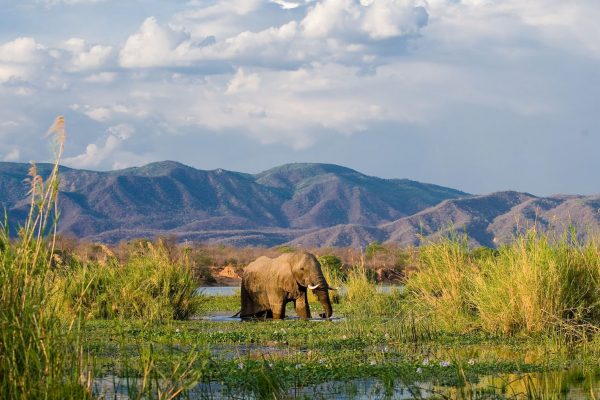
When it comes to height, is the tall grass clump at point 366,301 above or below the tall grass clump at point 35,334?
below

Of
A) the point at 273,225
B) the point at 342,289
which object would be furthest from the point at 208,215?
the point at 342,289

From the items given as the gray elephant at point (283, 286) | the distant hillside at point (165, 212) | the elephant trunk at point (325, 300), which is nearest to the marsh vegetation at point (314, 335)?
the elephant trunk at point (325, 300)

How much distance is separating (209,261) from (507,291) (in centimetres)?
3751

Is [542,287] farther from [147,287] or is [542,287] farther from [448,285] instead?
[147,287]

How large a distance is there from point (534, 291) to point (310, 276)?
23.4ft

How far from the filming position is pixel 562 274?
14.8m

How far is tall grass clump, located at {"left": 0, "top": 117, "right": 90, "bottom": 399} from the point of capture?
257 inches

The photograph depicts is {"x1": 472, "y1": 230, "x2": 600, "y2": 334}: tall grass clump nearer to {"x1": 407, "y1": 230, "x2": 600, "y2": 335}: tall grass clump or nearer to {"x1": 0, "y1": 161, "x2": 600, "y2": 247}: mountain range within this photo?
{"x1": 407, "y1": 230, "x2": 600, "y2": 335}: tall grass clump

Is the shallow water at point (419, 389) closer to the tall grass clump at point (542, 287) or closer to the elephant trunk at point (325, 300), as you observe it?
the tall grass clump at point (542, 287)

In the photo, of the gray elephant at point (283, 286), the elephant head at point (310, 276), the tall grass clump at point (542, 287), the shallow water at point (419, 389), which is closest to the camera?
the shallow water at point (419, 389)

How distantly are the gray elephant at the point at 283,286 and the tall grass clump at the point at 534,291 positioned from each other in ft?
14.7

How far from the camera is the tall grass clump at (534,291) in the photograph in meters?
14.7

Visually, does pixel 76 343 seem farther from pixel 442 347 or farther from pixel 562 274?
pixel 562 274

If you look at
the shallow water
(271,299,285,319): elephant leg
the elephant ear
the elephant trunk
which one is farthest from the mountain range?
the shallow water
